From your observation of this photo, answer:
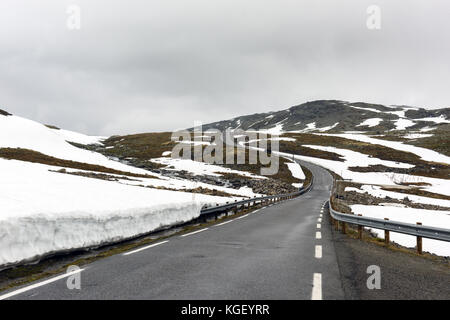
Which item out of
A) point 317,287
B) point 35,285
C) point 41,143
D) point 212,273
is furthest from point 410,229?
point 41,143

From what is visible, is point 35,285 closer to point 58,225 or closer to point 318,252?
point 58,225

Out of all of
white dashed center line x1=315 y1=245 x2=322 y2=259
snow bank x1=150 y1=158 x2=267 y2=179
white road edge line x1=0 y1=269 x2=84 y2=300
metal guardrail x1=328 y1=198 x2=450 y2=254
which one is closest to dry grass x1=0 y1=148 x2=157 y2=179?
snow bank x1=150 y1=158 x2=267 y2=179

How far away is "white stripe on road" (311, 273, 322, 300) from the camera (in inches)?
215

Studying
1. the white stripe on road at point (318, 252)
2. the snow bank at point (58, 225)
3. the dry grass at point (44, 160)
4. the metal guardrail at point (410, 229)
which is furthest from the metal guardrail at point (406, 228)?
the dry grass at point (44, 160)

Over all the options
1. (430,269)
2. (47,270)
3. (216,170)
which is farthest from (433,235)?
(216,170)

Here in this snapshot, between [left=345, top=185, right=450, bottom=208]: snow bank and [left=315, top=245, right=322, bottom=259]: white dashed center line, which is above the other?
[left=315, top=245, right=322, bottom=259]: white dashed center line

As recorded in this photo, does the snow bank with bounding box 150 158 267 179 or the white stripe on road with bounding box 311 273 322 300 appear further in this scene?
the snow bank with bounding box 150 158 267 179

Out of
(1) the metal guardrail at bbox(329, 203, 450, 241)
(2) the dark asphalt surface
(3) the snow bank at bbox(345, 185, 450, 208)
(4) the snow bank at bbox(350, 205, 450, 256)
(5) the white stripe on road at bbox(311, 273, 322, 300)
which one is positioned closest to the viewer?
(5) the white stripe on road at bbox(311, 273, 322, 300)

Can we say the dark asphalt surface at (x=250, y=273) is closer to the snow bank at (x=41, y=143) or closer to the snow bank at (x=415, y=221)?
the snow bank at (x=415, y=221)

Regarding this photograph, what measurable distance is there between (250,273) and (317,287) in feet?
4.64

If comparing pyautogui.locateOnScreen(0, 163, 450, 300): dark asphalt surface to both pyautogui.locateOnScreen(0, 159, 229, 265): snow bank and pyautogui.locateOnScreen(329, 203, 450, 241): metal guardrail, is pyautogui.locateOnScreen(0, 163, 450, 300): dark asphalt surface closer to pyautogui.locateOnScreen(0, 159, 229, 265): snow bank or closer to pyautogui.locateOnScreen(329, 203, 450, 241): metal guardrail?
pyautogui.locateOnScreen(329, 203, 450, 241): metal guardrail

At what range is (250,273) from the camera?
6.93 metres

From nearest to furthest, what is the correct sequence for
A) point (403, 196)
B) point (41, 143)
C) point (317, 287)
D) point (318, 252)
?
point (317, 287) < point (318, 252) < point (403, 196) < point (41, 143)

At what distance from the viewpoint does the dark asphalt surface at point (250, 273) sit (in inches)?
222
